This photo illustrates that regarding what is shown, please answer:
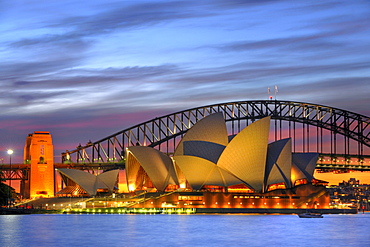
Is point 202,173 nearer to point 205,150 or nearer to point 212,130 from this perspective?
point 205,150

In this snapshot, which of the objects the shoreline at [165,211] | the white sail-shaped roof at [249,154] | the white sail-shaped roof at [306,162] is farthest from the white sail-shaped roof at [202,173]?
the white sail-shaped roof at [306,162]

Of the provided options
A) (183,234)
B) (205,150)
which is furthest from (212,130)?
→ (183,234)

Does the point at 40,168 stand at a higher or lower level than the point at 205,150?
lower

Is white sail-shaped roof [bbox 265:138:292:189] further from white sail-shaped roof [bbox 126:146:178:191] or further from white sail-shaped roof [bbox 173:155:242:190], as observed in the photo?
white sail-shaped roof [bbox 126:146:178:191]

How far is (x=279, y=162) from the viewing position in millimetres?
126500

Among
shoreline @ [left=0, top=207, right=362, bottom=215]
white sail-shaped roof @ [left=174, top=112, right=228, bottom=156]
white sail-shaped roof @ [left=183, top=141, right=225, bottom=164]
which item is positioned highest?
white sail-shaped roof @ [left=174, top=112, right=228, bottom=156]

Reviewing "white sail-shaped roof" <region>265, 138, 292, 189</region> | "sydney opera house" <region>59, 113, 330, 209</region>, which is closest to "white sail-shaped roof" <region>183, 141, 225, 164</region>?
"sydney opera house" <region>59, 113, 330, 209</region>

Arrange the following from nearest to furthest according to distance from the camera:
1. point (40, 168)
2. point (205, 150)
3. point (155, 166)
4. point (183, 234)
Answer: point (183, 234), point (205, 150), point (155, 166), point (40, 168)

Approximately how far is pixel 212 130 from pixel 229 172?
7325 millimetres

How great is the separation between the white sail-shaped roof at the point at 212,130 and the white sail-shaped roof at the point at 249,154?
3426mm

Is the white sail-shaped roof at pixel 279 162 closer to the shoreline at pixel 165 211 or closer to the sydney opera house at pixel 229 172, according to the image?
the sydney opera house at pixel 229 172

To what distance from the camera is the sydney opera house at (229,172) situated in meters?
124

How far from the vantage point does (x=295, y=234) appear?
273ft

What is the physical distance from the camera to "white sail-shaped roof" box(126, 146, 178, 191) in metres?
136
